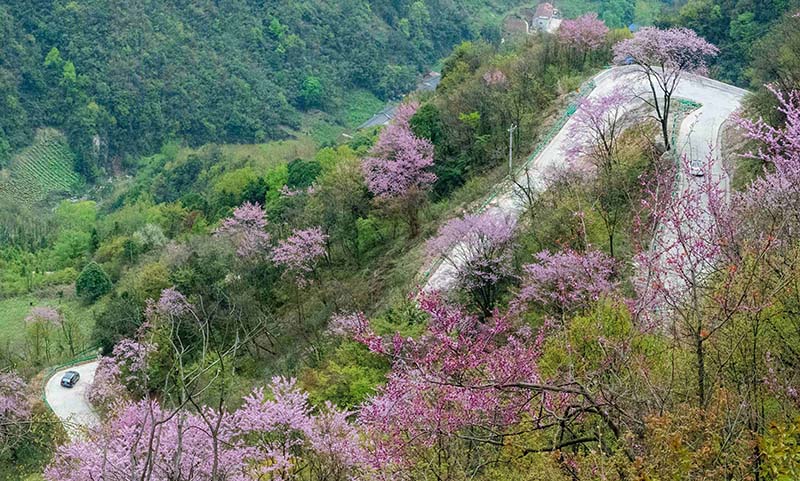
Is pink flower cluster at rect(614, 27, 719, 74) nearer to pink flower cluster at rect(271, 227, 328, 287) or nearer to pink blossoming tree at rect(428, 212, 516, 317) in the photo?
pink blossoming tree at rect(428, 212, 516, 317)

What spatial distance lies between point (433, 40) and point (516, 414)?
89465 mm

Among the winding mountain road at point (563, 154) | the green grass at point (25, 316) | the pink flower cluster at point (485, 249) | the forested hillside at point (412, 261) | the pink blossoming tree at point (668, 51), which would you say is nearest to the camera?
the forested hillside at point (412, 261)

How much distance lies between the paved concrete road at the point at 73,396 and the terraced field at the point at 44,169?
139ft

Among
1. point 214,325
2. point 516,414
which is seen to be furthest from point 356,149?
point 516,414

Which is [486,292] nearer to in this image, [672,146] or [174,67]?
[672,146]

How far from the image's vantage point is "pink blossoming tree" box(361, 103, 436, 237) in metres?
28.7

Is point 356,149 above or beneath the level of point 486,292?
beneath

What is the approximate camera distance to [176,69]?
259ft

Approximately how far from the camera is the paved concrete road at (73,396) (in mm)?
26406

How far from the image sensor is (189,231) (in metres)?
47.8

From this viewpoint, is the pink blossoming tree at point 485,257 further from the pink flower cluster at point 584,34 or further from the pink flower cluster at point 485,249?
the pink flower cluster at point 584,34

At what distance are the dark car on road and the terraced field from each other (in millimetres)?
43023

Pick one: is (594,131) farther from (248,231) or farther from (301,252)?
(248,231)

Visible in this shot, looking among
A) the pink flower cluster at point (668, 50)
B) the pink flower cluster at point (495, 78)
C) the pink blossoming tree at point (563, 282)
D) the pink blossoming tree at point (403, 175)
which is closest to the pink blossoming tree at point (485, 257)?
the pink blossoming tree at point (563, 282)
